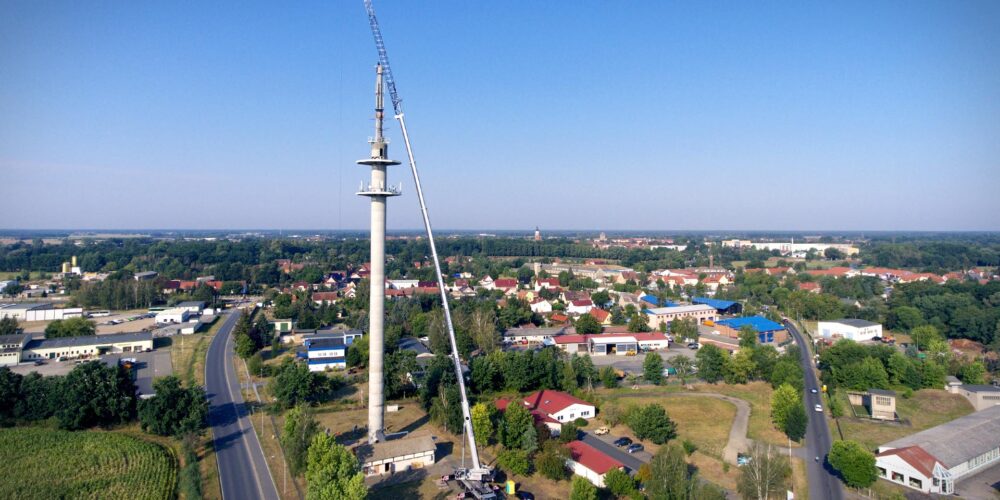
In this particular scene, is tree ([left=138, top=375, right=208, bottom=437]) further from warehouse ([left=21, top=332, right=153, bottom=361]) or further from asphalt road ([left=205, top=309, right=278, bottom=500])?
warehouse ([left=21, top=332, right=153, bottom=361])

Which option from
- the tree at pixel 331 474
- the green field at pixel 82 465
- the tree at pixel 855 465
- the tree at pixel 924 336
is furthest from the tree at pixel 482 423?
the tree at pixel 924 336

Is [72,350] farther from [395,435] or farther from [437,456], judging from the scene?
[437,456]

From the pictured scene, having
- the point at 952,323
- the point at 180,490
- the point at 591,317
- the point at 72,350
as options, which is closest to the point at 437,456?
the point at 180,490

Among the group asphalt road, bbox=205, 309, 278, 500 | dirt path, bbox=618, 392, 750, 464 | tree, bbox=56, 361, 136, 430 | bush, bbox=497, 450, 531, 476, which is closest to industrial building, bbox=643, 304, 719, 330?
dirt path, bbox=618, 392, 750, 464

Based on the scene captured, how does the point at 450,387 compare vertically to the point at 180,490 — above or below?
above

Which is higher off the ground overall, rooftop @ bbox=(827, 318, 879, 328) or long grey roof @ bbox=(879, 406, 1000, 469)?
rooftop @ bbox=(827, 318, 879, 328)

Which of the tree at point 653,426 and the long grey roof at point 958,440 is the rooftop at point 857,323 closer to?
the long grey roof at point 958,440

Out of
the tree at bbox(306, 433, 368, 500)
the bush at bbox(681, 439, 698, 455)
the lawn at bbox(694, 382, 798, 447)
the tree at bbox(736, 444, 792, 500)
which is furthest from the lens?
the lawn at bbox(694, 382, 798, 447)
